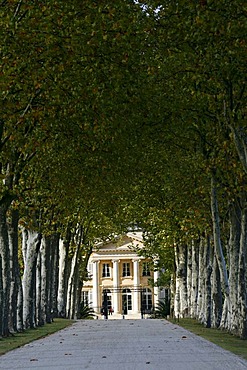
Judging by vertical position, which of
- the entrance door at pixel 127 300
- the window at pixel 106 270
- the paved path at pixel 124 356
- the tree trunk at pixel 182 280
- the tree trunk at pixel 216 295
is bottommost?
the paved path at pixel 124 356

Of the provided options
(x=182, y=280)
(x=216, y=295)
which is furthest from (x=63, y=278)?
(x=216, y=295)

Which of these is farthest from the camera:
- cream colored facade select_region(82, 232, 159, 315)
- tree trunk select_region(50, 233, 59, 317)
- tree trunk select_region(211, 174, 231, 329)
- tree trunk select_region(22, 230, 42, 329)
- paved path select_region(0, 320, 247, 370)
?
cream colored facade select_region(82, 232, 159, 315)

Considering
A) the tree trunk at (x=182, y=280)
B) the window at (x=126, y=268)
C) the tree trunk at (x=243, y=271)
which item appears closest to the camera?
the tree trunk at (x=243, y=271)

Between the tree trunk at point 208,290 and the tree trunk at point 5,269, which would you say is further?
the tree trunk at point 208,290

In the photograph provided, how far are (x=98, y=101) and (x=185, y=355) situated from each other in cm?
883

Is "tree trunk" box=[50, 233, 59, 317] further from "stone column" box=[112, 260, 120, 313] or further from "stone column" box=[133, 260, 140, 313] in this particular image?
"stone column" box=[112, 260, 120, 313]

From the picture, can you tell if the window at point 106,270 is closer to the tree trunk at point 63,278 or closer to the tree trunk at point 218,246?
the tree trunk at point 63,278

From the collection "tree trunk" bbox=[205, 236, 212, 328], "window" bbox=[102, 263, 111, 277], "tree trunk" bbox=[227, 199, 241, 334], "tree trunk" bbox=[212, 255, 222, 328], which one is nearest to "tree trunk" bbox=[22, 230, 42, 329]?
"tree trunk" bbox=[205, 236, 212, 328]

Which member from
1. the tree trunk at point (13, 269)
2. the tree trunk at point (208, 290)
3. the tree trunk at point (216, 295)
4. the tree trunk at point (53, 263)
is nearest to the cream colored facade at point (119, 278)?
the tree trunk at point (53, 263)

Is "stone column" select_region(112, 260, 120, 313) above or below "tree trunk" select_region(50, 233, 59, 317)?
above

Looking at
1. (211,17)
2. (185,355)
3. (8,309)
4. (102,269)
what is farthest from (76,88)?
(102,269)

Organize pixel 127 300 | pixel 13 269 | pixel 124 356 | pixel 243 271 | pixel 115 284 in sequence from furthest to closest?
pixel 115 284 < pixel 127 300 < pixel 13 269 < pixel 243 271 < pixel 124 356

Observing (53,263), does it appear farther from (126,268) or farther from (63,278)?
(126,268)

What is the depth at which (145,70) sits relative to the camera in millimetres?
26375
